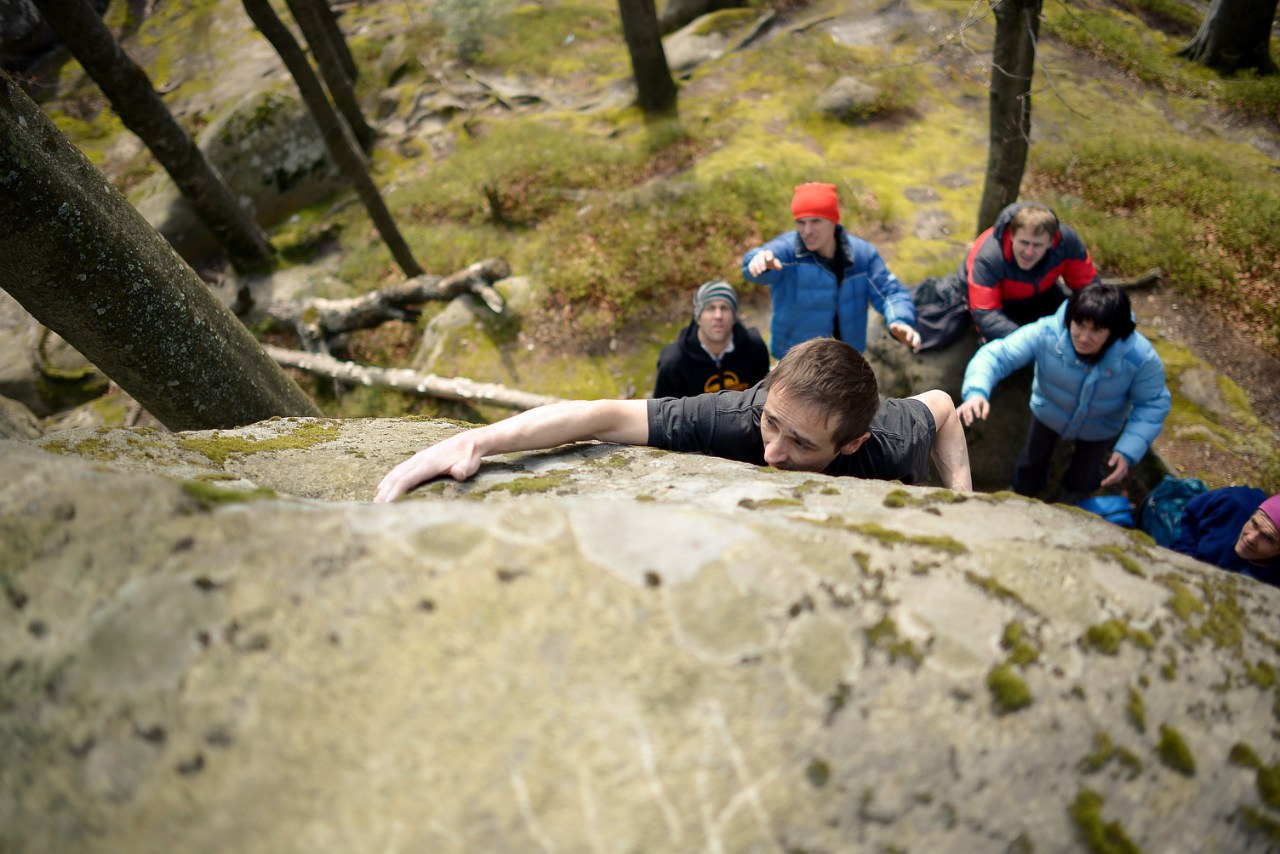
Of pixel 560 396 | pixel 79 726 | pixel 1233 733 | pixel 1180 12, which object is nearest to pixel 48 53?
pixel 560 396

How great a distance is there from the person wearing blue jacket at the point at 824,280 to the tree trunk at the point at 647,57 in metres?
9.21

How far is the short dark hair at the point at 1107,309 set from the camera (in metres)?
4.45

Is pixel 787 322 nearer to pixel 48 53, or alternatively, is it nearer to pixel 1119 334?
pixel 1119 334

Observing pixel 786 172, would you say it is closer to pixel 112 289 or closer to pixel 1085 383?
pixel 1085 383

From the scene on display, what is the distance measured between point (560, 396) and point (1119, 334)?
6.08 meters

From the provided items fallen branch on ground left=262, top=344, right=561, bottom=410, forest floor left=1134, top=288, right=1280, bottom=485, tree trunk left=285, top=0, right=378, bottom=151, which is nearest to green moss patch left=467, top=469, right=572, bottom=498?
fallen branch on ground left=262, top=344, right=561, bottom=410

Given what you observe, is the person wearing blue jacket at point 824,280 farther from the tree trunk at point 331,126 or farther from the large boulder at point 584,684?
the tree trunk at point 331,126

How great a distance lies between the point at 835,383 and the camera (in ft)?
8.19

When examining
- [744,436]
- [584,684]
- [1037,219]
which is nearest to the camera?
[584,684]

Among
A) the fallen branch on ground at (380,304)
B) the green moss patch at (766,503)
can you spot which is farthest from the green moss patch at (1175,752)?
the fallen branch on ground at (380,304)

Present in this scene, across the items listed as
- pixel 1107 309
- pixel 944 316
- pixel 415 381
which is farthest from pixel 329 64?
pixel 1107 309

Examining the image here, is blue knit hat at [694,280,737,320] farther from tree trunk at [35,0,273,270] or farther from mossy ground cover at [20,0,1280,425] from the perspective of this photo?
tree trunk at [35,0,273,270]

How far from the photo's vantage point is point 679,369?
5371 mm

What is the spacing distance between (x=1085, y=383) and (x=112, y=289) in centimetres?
632
